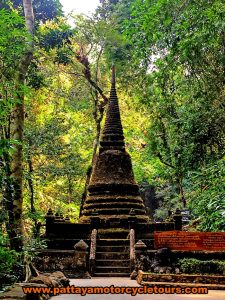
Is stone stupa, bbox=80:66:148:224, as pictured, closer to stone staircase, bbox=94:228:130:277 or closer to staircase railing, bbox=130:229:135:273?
stone staircase, bbox=94:228:130:277

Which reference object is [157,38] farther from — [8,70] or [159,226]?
[159,226]

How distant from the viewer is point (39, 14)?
12.9 meters

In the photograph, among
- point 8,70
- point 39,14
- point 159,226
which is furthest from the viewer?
point 159,226

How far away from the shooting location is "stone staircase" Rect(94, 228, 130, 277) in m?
13.0

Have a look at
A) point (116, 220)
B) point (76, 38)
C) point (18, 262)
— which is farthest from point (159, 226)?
A: point (76, 38)

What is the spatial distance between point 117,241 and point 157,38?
26.8ft

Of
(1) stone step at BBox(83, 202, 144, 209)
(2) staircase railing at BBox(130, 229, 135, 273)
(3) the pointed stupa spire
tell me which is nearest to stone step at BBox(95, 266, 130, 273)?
(2) staircase railing at BBox(130, 229, 135, 273)

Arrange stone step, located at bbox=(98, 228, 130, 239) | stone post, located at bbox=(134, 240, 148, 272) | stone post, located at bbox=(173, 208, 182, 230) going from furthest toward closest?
stone post, located at bbox=(173, 208, 182, 230), stone step, located at bbox=(98, 228, 130, 239), stone post, located at bbox=(134, 240, 148, 272)

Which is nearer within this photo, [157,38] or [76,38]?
[157,38]

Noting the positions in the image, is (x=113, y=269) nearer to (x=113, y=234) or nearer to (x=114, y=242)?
(x=114, y=242)

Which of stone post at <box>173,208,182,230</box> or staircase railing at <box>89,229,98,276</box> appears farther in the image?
stone post at <box>173,208,182,230</box>

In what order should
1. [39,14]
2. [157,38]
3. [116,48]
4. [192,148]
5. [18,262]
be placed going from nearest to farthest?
1. [18,262]
2. [157,38]
3. [39,14]
4. [192,148]
5. [116,48]

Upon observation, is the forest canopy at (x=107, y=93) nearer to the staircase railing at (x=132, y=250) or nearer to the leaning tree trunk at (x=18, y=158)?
the leaning tree trunk at (x=18, y=158)

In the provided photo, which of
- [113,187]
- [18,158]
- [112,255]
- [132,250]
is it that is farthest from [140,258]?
[113,187]
